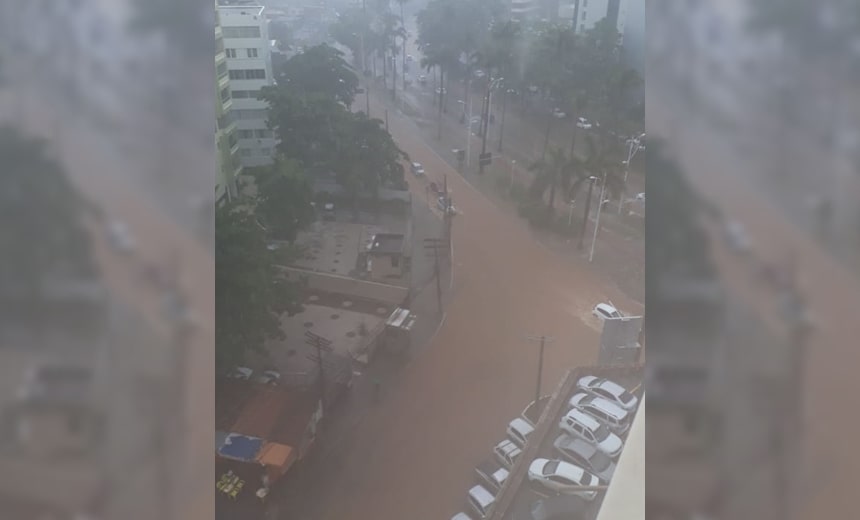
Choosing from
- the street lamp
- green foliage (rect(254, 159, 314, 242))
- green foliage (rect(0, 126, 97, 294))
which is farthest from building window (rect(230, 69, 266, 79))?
green foliage (rect(0, 126, 97, 294))

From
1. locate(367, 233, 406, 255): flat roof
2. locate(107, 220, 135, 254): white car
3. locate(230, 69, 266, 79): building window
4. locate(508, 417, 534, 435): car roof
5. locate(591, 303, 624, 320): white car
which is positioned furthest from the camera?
locate(230, 69, 266, 79): building window

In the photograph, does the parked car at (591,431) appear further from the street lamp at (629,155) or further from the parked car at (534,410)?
the street lamp at (629,155)

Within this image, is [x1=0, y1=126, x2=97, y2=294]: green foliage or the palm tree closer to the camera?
[x1=0, y1=126, x2=97, y2=294]: green foliage

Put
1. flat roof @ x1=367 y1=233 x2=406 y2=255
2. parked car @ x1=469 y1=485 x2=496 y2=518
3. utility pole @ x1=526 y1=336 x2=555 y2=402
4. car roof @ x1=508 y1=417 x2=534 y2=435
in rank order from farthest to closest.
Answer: flat roof @ x1=367 y1=233 x2=406 y2=255, utility pole @ x1=526 y1=336 x2=555 y2=402, car roof @ x1=508 y1=417 x2=534 y2=435, parked car @ x1=469 y1=485 x2=496 y2=518

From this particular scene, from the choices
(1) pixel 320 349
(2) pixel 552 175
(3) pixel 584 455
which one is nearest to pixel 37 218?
(3) pixel 584 455

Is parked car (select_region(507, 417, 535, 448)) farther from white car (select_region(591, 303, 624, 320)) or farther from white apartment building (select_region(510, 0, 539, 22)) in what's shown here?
white apartment building (select_region(510, 0, 539, 22))

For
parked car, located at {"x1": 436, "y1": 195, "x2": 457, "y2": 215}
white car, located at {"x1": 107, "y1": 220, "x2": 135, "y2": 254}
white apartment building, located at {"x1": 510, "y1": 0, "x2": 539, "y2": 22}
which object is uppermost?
white apartment building, located at {"x1": 510, "y1": 0, "x2": 539, "y2": 22}

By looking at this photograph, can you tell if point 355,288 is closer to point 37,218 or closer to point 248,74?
point 248,74
